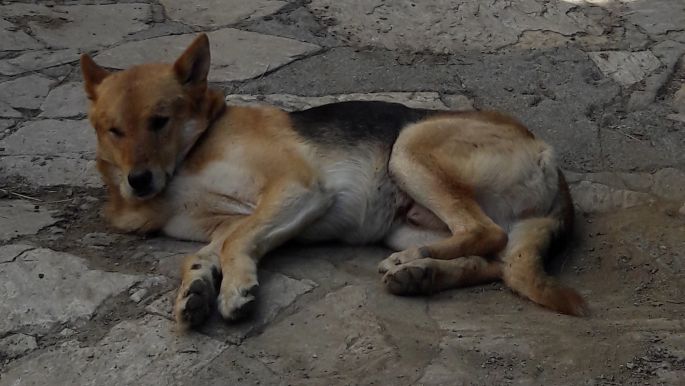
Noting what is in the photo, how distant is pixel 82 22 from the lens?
729 cm

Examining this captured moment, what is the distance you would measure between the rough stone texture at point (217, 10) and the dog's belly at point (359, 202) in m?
2.98

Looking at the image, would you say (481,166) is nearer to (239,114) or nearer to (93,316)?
(239,114)

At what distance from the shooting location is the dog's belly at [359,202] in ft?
15.1

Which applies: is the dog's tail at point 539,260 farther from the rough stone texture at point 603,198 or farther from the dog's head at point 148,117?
the dog's head at point 148,117

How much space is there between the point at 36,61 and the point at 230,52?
1426 millimetres

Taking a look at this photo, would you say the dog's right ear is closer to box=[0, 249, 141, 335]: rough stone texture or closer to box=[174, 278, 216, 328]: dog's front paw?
box=[0, 249, 141, 335]: rough stone texture

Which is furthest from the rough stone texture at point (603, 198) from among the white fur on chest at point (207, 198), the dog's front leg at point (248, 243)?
the white fur on chest at point (207, 198)

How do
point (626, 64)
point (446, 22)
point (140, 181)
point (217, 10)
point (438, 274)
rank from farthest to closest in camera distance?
point (217, 10)
point (446, 22)
point (626, 64)
point (140, 181)
point (438, 274)

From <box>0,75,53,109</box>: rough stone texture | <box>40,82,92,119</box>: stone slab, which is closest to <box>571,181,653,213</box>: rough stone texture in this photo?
<box>40,82,92,119</box>: stone slab

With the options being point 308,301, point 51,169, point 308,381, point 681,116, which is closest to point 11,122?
point 51,169

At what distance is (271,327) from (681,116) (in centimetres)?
355

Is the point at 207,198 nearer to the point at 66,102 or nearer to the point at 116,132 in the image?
the point at 116,132

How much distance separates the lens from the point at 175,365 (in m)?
3.39

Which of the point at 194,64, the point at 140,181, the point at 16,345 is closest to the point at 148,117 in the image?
the point at 140,181
